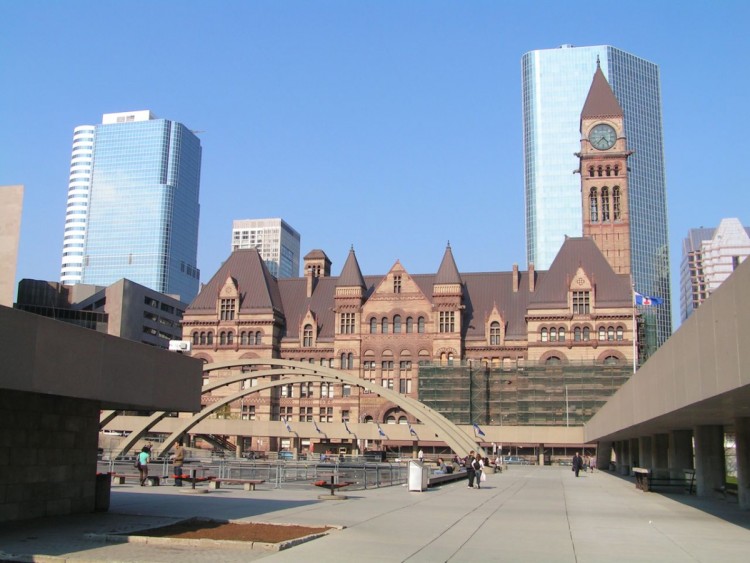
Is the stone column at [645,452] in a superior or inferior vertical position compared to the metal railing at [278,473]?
superior

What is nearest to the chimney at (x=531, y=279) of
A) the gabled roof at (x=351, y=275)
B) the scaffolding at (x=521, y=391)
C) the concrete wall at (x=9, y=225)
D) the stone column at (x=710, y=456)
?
the scaffolding at (x=521, y=391)

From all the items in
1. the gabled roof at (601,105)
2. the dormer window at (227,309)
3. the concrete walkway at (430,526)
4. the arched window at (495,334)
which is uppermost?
the gabled roof at (601,105)

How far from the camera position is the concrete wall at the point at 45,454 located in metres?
20.2

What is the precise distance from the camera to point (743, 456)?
28828 millimetres

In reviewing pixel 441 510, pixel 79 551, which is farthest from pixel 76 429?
pixel 441 510

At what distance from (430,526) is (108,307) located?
114247mm

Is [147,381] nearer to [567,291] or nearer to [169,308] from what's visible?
[567,291]

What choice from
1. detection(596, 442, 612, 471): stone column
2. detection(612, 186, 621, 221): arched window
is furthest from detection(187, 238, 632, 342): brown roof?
detection(596, 442, 612, 471): stone column

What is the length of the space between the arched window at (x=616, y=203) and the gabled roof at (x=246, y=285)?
43489 millimetres

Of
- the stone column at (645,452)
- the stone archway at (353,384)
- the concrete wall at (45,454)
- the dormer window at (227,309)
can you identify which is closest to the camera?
the concrete wall at (45,454)

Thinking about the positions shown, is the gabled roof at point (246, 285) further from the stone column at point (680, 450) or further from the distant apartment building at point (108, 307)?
the stone column at point (680, 450)

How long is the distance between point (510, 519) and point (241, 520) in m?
8.30

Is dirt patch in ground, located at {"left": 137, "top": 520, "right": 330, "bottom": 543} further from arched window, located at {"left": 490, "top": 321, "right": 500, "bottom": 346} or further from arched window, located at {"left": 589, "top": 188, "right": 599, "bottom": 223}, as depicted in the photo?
arched window, located at {"left": 589, "top": 188, "right": 599, "bottom": 223}

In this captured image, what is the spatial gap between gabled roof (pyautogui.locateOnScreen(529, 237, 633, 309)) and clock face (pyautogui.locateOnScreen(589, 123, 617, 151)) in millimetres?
18503
